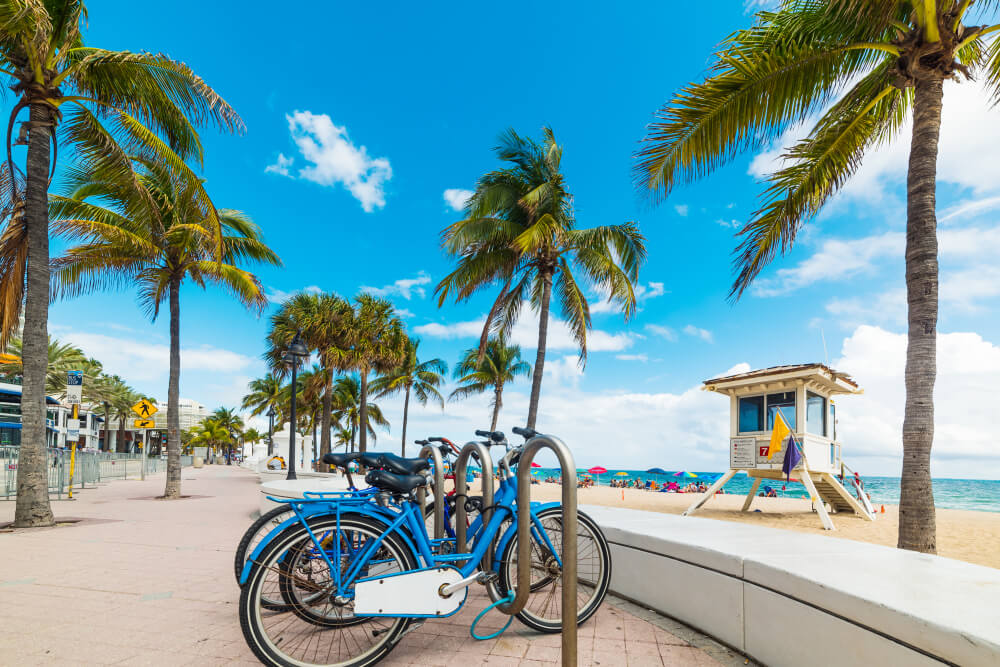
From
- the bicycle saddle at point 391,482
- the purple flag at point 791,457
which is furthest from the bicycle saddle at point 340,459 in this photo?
the purple flag at point 791,457

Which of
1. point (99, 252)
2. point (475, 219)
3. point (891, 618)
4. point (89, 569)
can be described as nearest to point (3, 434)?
point (99, 252)

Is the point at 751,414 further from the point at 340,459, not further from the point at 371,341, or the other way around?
the point at 371,341

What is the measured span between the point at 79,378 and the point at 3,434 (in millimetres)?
43038

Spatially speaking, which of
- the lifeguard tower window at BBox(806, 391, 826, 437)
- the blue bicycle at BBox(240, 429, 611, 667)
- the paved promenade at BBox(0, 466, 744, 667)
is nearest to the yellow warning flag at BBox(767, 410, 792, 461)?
the lifeguard tower window at BBox(806, 391, 826, 437)

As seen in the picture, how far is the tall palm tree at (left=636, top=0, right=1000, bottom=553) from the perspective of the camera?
6188 mm

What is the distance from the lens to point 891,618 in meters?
2.23

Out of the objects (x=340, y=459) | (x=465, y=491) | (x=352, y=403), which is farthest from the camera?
(x=352, y=403)

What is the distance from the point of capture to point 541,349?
17703 mm

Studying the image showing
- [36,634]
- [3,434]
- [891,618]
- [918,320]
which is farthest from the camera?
[3,434]

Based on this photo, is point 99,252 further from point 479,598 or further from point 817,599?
point 817,599

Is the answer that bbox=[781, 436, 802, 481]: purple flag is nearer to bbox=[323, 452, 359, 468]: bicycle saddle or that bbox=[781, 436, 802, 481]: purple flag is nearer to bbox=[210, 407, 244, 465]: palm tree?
bbox=[323, 452, 359, 468]: bicycle saddle

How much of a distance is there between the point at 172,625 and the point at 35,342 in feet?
25.3

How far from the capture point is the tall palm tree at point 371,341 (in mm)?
29578

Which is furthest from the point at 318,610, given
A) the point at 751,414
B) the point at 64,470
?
the point at 64,470
